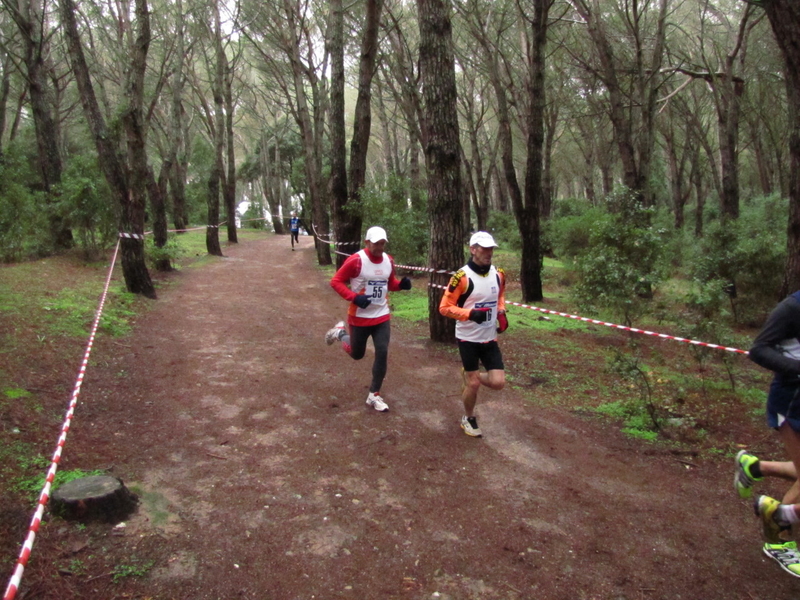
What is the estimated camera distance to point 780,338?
3.34m

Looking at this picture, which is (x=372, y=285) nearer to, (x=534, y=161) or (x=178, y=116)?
(x=534, y=161)

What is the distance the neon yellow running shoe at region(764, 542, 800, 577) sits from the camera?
11.5ft

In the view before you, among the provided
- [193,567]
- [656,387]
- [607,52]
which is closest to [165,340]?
[193,567]

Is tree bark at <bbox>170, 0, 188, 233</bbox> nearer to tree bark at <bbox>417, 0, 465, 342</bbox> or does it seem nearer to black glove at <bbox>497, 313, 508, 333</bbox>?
tree bark at <bbox>417, 0, 465, 342</bbox>

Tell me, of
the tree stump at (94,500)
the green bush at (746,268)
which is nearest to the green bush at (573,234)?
the green bush at (746,268)

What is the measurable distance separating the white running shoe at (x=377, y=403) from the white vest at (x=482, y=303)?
1376 mm

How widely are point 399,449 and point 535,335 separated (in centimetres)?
541

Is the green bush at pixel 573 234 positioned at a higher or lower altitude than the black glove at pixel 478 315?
higher

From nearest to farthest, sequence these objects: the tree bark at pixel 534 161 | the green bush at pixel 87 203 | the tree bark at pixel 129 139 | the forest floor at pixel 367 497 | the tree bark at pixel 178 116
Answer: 1. the forest floor at pixel 367 497
2. the tree bark at pixel 129 139
3. the tree bark at pixel 534 161
4. the green bush at pixel 87 203
5. the tree bark at pixel 178 116

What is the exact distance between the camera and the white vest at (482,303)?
5.32 meters

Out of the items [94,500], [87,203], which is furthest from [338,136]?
[94,500]

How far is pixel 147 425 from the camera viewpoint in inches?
221

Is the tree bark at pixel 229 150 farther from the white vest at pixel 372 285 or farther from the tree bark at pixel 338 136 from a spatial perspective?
the white vest at pixel 372 285

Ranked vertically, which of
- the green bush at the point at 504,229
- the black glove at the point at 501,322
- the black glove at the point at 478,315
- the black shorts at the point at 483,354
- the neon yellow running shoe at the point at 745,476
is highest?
the green bush at the point at 504,229
